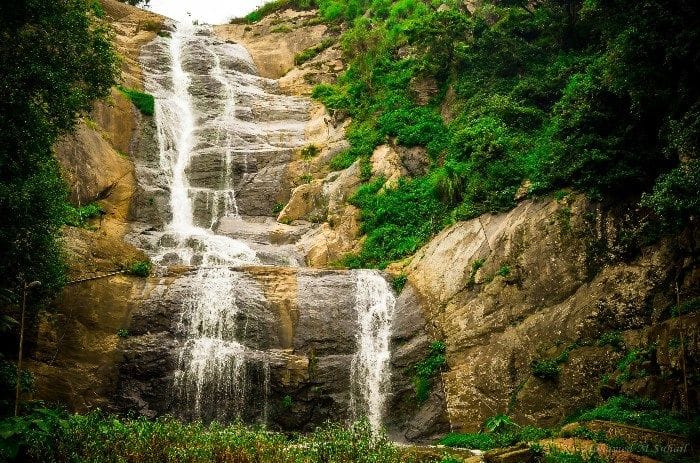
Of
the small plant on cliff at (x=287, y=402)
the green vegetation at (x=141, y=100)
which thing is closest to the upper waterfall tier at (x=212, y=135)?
the green vegetation at (x=141, y=100)

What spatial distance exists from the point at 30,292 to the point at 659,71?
18.2 metres

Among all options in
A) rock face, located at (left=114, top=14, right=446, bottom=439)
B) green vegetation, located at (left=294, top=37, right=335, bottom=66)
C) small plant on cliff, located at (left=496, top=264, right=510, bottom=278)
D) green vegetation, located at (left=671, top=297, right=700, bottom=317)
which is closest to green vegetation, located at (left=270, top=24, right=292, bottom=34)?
green vegetation, located at (left=294, top=37, right=335, bottom=66)

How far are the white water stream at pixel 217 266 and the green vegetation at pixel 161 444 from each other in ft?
19.3

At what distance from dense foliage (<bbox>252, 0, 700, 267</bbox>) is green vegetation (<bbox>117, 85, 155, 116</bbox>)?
1085 cm

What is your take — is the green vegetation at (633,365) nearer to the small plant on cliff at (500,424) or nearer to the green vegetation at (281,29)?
the small plant on cliff at (500,424)

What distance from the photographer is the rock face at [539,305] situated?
50.3ft

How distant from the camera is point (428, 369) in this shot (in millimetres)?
18109

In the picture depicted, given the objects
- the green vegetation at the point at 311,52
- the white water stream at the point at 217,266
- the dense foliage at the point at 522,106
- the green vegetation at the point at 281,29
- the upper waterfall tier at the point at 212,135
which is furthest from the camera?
the green vegetation at the point at 281,29

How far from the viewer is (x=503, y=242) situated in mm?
19141

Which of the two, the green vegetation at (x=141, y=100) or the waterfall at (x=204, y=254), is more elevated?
the green vegetation at (x=141, y=100)

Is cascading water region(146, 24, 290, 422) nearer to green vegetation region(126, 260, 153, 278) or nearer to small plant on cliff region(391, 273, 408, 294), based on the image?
green vegetation region(126, 260, 153, 278)

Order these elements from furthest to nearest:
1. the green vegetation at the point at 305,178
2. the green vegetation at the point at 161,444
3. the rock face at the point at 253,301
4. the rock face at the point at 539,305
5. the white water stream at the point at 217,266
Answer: the green vegetation at the point at 305,178 < the white water stream at the point at 217,266 < the rock face at the point at 253,301 < the rock face at the point at 539,305 < the green vegetation at the point at 161,444

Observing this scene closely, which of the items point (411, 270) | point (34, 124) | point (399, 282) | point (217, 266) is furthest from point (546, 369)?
point (34, 124)

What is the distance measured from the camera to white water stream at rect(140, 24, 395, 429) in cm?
1797
